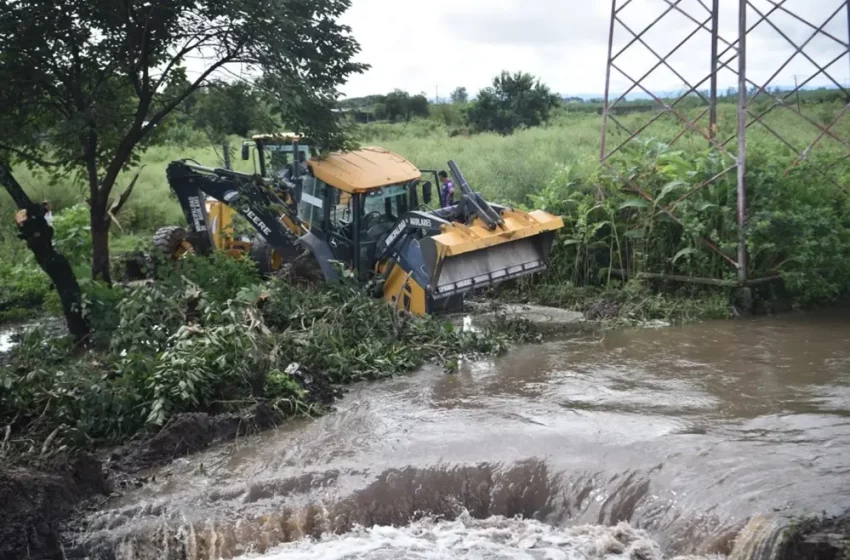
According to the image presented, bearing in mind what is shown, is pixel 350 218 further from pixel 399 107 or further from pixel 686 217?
pixel 399 107

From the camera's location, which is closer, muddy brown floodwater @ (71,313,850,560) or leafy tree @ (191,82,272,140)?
muddy brown floodwater @ (71,313,850,560)

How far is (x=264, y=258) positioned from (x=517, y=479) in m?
7.47

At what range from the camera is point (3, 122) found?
10797mm

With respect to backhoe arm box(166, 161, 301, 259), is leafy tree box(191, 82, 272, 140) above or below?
above

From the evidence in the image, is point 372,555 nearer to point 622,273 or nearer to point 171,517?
point 171,517

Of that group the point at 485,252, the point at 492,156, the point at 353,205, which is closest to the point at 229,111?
the point at 353,205

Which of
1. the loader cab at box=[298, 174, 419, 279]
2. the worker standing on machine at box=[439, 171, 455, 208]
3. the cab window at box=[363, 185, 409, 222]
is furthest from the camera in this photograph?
the worker standing on machine at box=[439, 171, 455, 208]

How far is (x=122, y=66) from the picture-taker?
38.1ft

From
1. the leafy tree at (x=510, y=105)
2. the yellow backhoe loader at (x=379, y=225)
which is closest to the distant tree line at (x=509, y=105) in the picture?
the leafy tree at (x=510, y=105)

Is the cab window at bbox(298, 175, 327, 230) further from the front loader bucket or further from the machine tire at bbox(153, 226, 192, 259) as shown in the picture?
the machine tire at bbox(153, 226, 192, 259)

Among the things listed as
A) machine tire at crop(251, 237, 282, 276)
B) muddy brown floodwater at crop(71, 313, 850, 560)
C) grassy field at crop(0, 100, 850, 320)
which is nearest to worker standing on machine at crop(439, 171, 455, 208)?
grassy field at crop(0, 100, 850, 320)

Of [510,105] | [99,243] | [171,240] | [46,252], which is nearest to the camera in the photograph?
[46,252]

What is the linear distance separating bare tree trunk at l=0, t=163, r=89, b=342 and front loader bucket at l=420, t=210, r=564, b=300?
4138 millimetres

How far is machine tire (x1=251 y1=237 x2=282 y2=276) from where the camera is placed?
542 inches
